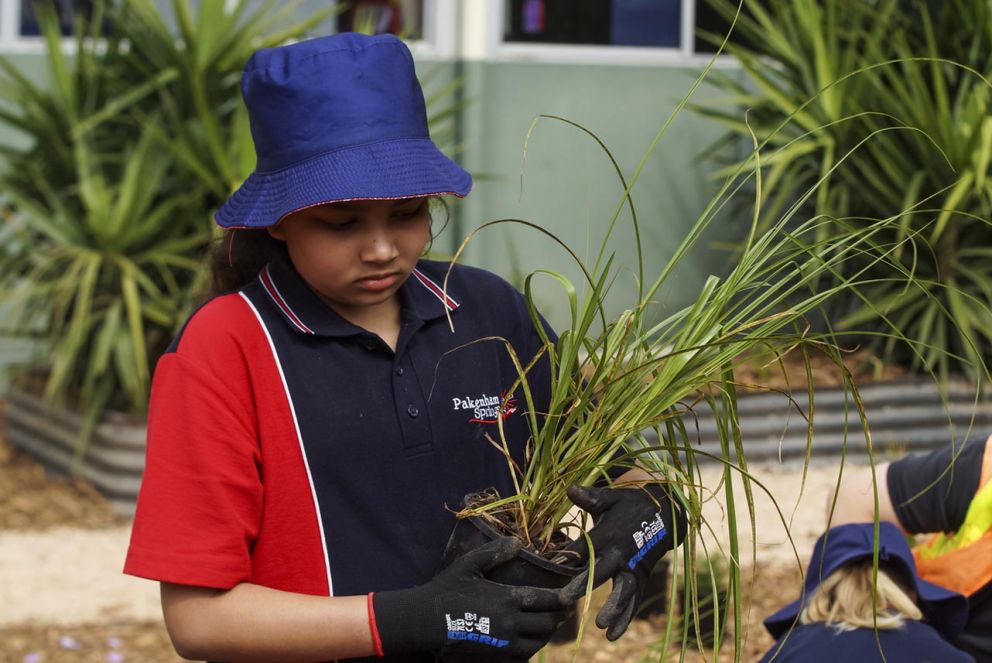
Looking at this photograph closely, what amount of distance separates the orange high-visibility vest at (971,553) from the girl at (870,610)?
0.17 feet

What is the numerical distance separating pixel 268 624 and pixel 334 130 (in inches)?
26.2

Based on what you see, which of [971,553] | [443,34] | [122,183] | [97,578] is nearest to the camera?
[971,553]

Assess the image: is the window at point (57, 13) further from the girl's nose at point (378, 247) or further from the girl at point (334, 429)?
the girl's nose at point (378, 247)

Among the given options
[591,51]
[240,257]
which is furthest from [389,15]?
[240,257]

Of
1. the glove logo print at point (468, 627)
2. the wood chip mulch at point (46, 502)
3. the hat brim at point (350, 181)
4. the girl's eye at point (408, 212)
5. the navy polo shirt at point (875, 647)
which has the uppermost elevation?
the hat brim at point (350, 181)

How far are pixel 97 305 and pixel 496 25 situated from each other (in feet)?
Result: 7.89

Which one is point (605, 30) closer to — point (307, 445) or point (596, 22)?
→ point (596, 22)

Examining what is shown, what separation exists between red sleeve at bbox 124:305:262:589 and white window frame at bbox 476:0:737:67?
5086mm

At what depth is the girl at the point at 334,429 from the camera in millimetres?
1785

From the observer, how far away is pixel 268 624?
70.1 inches

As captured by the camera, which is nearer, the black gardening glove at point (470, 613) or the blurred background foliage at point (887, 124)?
the black gardening glove at point (470, 613)

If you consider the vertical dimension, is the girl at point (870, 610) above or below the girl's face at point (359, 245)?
below

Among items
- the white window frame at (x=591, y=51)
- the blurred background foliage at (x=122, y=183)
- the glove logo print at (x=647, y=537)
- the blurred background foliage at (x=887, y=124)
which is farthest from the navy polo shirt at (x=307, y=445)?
the white window frame at (x=591, y=51)

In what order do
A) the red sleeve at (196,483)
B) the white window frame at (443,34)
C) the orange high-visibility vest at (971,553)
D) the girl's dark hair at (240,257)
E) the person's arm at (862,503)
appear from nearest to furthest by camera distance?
the red sleeve at (196,483) → the girl's dark hair at (240,257) → the orange high-visibility vest at (971,553) → the person's arm at (862,503) → the white window frame at (443,34)
